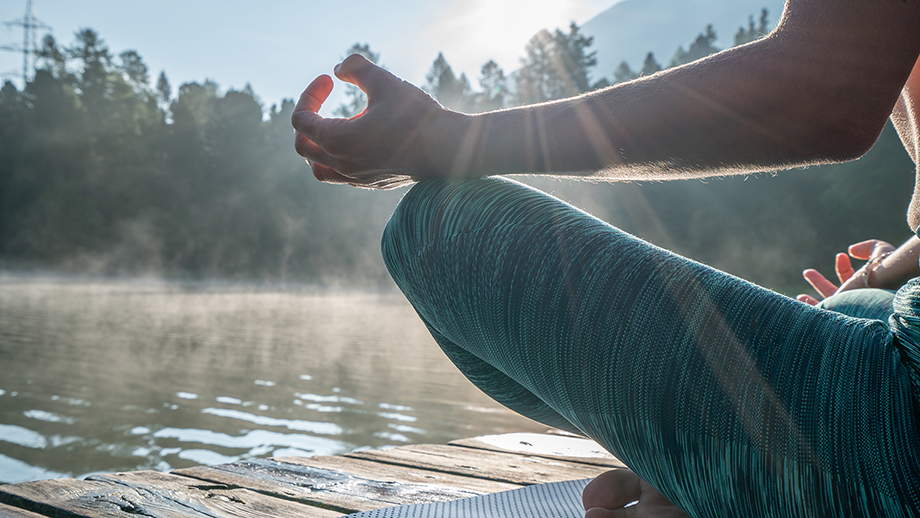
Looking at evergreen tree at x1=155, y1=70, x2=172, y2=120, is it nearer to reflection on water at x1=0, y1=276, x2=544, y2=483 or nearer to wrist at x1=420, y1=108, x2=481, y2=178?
reflection on water at x1=0, y1=276, x2=544, y2=483

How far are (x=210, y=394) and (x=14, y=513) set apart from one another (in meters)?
3.19

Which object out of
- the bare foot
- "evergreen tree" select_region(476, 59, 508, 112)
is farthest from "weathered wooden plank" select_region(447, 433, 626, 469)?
"evergreen tree" select_region(476, 59, 508, 112)

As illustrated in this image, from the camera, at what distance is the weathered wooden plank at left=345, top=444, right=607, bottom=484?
3.92 feet

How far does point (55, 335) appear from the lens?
6.20 m

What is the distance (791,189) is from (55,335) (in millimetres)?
20241

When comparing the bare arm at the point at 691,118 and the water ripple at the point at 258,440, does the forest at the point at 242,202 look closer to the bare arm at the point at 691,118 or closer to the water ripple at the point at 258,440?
the water ripple at the point at 258,440

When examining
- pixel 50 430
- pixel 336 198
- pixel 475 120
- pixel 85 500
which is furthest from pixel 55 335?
pixel 336 198

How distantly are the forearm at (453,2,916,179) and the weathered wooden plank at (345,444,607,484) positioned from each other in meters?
0.80

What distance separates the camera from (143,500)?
0.93 metres

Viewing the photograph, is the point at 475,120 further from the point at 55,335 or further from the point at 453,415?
the point at 55,335

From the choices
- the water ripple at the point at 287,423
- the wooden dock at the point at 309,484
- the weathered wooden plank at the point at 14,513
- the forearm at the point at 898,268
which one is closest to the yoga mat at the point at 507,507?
the wooden dock at the point at 309,484

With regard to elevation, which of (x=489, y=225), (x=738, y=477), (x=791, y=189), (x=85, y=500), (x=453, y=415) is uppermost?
(x=791, y=189)

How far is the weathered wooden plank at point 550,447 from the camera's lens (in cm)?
137

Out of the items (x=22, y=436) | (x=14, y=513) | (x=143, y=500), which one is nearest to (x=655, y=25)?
(x=22, y=436)
